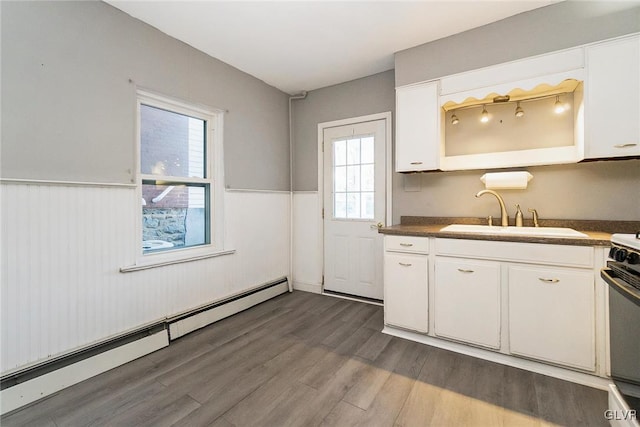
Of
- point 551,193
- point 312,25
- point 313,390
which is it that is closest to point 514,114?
point 551,193

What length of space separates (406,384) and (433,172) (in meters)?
1.91

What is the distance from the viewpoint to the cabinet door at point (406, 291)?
7.55ft

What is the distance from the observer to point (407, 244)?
2.36 m

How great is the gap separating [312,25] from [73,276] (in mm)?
2594

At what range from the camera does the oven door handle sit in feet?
3.60

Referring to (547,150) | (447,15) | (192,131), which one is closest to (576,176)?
(547,150)

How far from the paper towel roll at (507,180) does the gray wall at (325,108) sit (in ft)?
4.29

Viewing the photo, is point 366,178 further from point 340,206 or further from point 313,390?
point 313,390

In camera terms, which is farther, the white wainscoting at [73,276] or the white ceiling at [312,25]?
the white ceiling at [312,25]

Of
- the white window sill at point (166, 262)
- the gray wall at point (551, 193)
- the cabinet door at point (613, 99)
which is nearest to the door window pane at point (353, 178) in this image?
the gray wall at point (551, 193)

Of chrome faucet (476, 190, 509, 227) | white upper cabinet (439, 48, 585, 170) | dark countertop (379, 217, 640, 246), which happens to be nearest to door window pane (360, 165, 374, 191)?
white upper cabinet (439, 48, 585, 170)

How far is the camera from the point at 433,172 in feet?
9.23

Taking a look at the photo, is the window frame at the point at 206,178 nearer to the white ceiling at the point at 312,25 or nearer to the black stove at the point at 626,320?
the white ceiling at the point at 312,25

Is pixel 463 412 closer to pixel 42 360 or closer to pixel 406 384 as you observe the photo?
pixel 406 384
